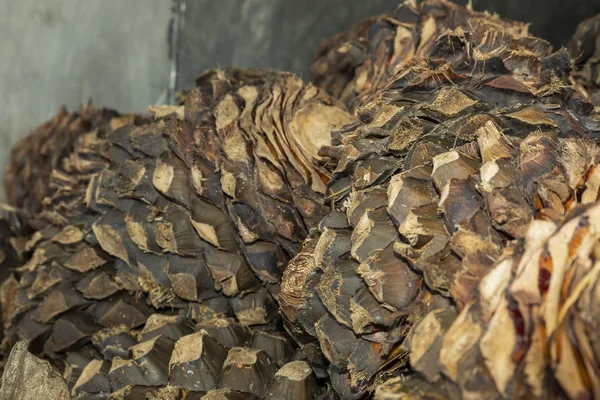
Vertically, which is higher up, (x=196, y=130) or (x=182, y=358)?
(x=196, y=130)

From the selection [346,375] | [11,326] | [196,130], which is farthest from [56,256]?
[346,375]

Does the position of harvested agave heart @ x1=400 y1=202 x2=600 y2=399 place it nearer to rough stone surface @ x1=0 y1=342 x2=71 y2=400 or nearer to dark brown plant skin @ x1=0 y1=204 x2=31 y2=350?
rough stone surface @ x1=0 y1=342 x2=71 y2=400

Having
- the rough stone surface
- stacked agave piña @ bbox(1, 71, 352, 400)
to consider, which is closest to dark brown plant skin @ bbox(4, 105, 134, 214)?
stacked agave piña @ bbox(1, 71, 352, 400)

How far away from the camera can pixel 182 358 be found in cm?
62

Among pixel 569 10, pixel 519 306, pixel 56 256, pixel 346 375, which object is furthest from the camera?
pixel 569 10

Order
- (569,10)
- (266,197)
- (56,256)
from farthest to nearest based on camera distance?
(569,10) → (56,256) → (266,197)

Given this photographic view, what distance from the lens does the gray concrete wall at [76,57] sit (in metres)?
1.02

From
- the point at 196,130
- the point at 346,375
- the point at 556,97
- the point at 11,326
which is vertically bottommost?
the point at 11,326

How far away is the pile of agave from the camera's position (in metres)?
0.40

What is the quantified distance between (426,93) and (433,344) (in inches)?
10.1

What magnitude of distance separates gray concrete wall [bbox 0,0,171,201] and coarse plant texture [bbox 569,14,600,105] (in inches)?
28.6

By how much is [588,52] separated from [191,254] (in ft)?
1.82

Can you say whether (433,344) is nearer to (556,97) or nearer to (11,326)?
(556,97)

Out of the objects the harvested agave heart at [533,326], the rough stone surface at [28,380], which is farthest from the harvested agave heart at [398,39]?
the rough stone surface at [28,380]
